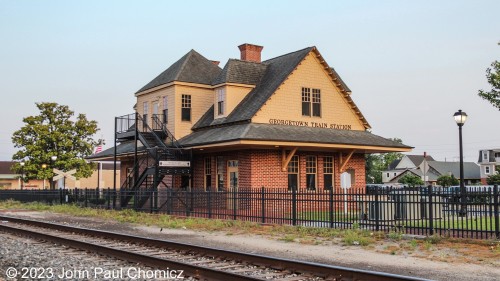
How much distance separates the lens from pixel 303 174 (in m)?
28.1

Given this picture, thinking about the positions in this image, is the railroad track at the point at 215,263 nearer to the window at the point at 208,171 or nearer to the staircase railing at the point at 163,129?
the window at the point at 208,171

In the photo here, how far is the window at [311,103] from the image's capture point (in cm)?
2927

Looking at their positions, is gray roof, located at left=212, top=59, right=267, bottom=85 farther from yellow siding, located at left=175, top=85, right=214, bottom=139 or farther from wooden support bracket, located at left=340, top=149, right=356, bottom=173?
wooden support bracket, located at left=340, top=149, right=356, bottom=173

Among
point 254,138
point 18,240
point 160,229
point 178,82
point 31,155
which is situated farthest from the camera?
point 31,155

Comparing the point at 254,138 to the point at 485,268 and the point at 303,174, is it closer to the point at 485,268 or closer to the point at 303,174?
the point at 303,174

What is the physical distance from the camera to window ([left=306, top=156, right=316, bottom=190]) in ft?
93.1

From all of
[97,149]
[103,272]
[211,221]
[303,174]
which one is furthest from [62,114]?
[103,272]

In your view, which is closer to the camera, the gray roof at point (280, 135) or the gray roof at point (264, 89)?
the gray roof at point (280, 135)

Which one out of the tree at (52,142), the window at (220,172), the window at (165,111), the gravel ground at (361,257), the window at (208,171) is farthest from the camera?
the tree at (52,142)

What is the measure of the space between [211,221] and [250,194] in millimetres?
1837

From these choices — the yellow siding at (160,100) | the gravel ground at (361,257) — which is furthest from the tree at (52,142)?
the gravel ground at (361,257)

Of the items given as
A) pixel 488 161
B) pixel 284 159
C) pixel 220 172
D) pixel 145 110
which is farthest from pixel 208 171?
pixel 488 161

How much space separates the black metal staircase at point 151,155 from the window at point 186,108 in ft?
4.20

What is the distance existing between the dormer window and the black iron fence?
5.79 metres
